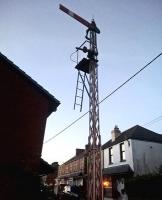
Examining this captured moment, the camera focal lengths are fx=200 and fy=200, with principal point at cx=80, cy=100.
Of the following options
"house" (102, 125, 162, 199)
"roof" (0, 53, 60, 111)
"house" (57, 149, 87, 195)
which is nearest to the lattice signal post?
"roof" (0, 53, 60, 111)

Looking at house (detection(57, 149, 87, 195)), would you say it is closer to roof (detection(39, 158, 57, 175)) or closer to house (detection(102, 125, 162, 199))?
house (detection(102, 125, 162, 199))

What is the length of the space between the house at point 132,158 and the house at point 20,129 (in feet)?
37.7

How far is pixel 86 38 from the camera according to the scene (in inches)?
538

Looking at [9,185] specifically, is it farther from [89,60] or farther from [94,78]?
[89,60]

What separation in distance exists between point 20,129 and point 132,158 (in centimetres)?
1335

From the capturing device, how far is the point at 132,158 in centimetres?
1989

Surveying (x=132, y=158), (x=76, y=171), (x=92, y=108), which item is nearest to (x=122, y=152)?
(x=132, y=158)

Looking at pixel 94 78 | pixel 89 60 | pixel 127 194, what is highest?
pixel 89 60

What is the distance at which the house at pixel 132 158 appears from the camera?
1981 cm

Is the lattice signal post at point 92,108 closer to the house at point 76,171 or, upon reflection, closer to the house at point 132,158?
the house at point 132,158

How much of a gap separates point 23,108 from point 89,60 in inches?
201

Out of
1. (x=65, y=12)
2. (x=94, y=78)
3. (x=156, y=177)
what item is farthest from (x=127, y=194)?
(x=65, y=12)

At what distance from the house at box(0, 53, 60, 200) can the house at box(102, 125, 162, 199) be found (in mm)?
11495

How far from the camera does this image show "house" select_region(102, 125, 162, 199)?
1981 centimetres
